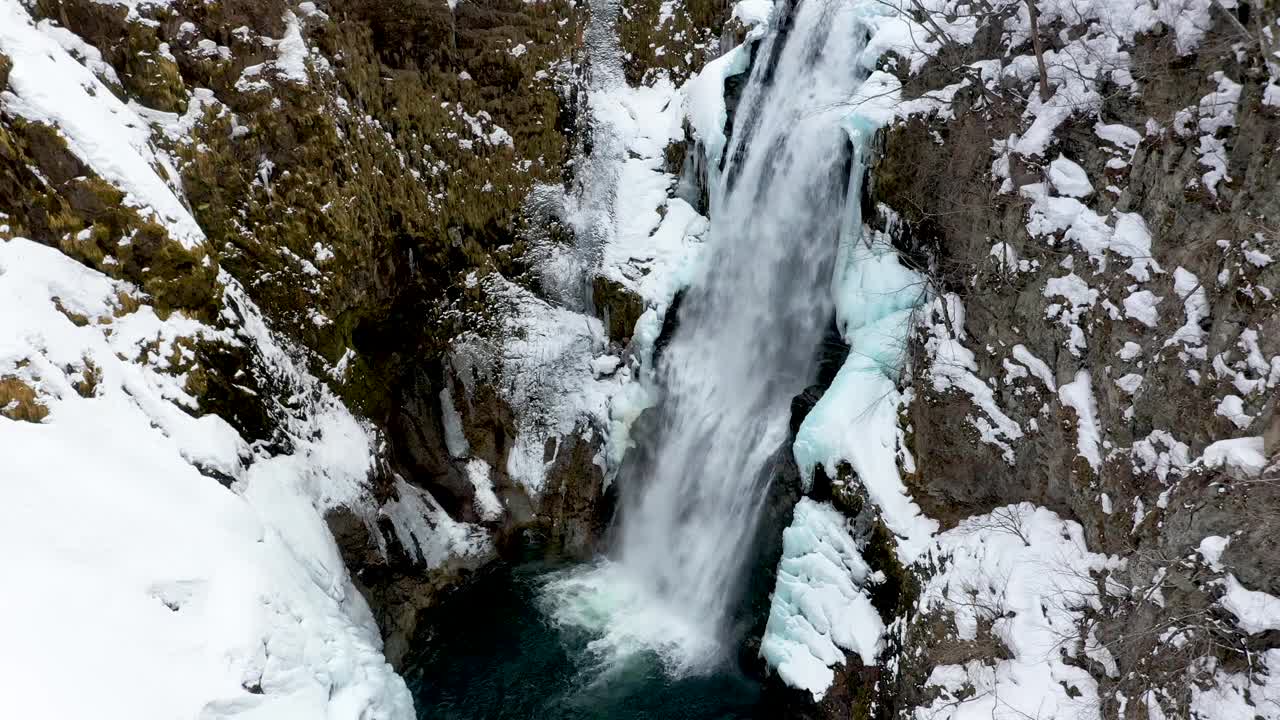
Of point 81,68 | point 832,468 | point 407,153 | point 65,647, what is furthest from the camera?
point 407,153

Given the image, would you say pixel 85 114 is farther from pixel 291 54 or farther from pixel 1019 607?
pixel 1019 607

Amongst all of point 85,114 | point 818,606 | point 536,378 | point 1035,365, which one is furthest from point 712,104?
point 85,114

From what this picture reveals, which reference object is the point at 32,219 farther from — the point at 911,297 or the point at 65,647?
the point at 911,297

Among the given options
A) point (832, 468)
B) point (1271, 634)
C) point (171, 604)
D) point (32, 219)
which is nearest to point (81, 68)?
point (32, 219)

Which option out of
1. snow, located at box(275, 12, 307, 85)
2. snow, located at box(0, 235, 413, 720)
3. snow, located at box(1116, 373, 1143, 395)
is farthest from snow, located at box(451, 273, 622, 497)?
snow, located at box(1116, 373, 1143, 395)

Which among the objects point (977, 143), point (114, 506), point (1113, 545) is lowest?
point (114, 506)

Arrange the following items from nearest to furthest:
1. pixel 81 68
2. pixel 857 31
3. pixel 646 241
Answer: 1. pixel 81 68
2. pixel 857 31
3. pixel 646 241

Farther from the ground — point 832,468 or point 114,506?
point 832,468

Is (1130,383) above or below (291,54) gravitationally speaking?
below

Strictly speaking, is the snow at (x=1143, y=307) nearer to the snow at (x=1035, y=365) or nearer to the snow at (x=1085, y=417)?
the snow at (x=1085, y=417)
